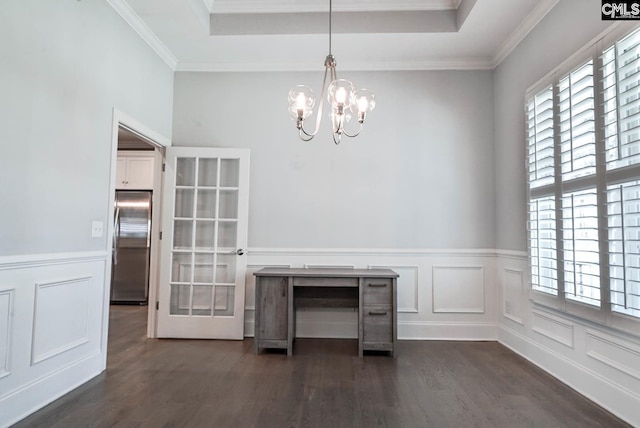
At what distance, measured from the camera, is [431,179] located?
383 centimetres

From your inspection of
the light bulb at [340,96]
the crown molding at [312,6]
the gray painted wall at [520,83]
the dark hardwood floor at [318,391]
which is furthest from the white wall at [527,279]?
the light bulb at [340,96]

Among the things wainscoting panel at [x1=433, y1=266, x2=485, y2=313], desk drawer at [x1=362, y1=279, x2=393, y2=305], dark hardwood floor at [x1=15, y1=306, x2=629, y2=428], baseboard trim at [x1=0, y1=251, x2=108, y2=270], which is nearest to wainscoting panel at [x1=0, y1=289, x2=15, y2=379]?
baseboard trim at [x1=0, y1=251, x2=108, y2=270]

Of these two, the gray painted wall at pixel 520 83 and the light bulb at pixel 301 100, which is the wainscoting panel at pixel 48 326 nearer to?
the light bulb at pixel 301 100

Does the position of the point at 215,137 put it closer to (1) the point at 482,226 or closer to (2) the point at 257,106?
(2) the point at 257,106

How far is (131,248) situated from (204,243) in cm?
232

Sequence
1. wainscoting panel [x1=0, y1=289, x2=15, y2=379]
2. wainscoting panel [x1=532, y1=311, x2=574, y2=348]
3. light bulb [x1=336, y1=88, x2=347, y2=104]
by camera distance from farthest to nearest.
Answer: wainscoting panel [x1=532, y1=311, x2=574, y2=348] < light bulb [x1=336, y1=88, x2=347, y2=104] < wainscoting panel [x1=0, y1=289, x2=15, y2=379]

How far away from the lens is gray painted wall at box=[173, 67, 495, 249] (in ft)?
12.5

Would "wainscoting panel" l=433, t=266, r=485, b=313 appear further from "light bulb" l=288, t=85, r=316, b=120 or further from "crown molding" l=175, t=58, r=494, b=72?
"light bulb" l=288, t=85, r=316, b=120

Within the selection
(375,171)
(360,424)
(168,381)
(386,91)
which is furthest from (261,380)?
(386,91)

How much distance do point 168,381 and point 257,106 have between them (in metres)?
2.79

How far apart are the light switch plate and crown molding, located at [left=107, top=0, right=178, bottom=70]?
1740 millimetres

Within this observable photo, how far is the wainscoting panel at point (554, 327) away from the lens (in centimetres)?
263

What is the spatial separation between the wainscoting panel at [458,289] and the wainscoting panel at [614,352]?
1.34 metres

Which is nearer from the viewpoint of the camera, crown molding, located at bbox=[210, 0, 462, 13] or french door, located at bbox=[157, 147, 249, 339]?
crown molding, located at bbox=[210, 0, 462, 13]
